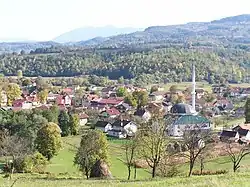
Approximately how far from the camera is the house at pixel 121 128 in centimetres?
5294

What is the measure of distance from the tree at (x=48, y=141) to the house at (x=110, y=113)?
27.0m

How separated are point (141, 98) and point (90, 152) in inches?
→ 1729

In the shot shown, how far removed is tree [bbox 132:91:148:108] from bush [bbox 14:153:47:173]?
1600 inches

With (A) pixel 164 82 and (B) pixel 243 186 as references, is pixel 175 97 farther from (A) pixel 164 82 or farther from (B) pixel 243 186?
(B) pixel 243 186

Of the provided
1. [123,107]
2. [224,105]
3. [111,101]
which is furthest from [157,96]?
[123,107]

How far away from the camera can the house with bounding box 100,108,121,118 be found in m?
65.8

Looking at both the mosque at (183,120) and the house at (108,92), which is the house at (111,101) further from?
the mosque at (183,120)

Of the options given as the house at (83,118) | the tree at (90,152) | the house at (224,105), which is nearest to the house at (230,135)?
the tree at (90,152)

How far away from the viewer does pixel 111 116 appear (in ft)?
217

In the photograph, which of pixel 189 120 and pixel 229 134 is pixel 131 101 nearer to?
pixel 189 120

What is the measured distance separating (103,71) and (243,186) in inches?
4449

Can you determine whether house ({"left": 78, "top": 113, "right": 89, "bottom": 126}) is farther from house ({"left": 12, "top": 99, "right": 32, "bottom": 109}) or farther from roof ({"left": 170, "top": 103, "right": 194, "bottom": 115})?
roof ({"left": 170, "top": 103, "right": 194, "bottom": 115})

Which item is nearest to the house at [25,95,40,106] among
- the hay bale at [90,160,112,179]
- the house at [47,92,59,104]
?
the house at [47,92,59,104]

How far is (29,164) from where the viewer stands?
30516 millimetres
